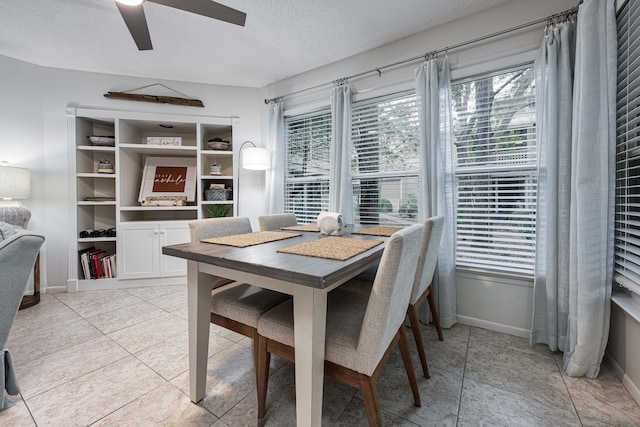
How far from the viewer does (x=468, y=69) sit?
2.11 m

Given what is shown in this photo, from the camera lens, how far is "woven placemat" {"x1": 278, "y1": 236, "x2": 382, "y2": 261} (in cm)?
114

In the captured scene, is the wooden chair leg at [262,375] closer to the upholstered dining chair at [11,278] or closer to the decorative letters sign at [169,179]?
the upholstered dining chair at [11,278]

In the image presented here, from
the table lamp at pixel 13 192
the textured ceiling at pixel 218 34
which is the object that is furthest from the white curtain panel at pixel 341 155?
the table lamp at pixel 13 192

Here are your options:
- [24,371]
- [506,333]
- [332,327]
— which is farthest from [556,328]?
[24,371]

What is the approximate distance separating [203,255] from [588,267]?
207cm

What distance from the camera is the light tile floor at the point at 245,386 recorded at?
1.24 m

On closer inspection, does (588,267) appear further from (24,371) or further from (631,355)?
(24,371)

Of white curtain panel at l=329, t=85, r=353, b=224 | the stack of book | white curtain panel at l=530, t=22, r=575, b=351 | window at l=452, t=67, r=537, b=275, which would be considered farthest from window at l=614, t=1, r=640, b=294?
the stack of book

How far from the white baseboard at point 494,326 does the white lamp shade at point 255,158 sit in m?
2.46

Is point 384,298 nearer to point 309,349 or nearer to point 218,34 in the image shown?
point 309,349

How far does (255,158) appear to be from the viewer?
294 centimetres

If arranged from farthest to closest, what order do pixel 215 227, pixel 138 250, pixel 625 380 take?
pixel 138 250 < pixel 215 227 < pixel 625 380

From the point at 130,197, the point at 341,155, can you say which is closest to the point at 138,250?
the point at 130,197

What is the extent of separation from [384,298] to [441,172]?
1.56m
